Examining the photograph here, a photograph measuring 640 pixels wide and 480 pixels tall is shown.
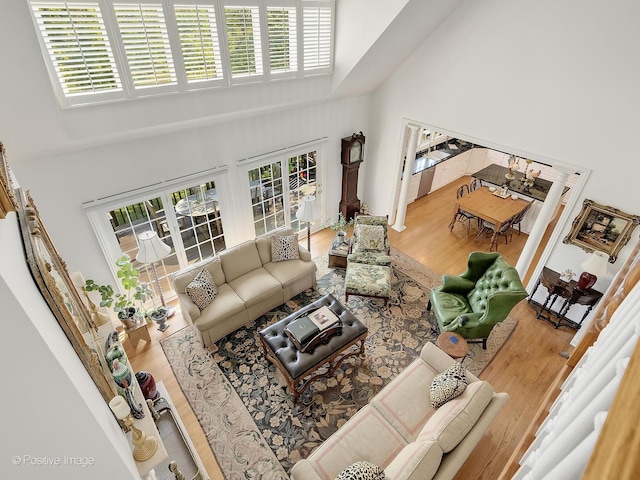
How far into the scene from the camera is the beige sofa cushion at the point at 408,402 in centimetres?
326

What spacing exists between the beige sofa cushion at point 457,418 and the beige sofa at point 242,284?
102 inches

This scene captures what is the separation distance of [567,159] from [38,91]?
5522mm

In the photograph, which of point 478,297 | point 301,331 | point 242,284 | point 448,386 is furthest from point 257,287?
point 478,297

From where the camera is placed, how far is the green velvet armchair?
4090mm

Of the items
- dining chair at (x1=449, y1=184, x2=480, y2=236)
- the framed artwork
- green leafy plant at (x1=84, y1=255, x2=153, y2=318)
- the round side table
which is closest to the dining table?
dining chair at (x1=449, y1=184, x2=480, y2=236)

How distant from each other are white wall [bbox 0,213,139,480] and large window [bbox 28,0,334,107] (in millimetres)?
2554

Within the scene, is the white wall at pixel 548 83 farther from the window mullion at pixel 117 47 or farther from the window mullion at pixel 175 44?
the window mullion at pixel 117 47

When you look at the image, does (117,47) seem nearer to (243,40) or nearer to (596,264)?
(243,40)

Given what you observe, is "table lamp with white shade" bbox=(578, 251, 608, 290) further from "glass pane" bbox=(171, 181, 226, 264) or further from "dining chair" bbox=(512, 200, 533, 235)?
"glass pane" bbox=(171, 181, 226, 264)

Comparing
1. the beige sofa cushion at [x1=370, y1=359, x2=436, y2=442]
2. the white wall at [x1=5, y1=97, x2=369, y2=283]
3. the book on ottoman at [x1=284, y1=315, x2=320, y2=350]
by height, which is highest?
the white wall at [x1=5, y1=97, x2=369, y2=283]

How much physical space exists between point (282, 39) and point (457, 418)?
457cm

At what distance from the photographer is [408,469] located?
8.05ft

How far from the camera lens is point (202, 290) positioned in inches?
175

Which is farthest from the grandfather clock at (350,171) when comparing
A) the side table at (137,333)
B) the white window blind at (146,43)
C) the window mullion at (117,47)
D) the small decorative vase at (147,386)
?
the small decorative vase at (147,386)
